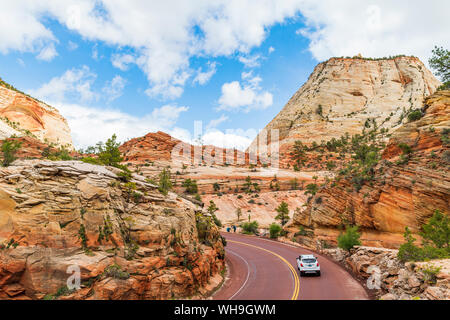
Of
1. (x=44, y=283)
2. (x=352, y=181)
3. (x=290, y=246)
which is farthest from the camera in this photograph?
(x=290, y=246)

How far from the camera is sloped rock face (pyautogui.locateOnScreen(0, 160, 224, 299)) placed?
9.30 meters

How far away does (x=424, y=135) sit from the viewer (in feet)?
67.7

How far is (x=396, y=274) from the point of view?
12438 mm

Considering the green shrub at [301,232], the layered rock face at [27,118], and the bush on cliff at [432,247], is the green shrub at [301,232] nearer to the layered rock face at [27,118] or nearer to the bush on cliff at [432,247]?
the bush on cliff at [432,247]

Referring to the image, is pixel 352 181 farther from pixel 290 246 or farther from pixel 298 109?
pixel 298 109

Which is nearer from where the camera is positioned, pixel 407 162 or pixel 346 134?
pixel 407 162

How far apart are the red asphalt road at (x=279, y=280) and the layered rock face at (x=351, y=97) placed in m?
62.2

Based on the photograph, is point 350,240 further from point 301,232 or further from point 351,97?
point 351,97

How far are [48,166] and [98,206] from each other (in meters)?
3.60

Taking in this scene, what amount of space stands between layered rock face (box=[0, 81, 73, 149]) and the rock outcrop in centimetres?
6563

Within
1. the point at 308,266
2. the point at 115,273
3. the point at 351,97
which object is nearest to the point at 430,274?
the point at 308,266

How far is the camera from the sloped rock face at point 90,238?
9.30 meters

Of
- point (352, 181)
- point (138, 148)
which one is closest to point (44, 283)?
point (352, 181)

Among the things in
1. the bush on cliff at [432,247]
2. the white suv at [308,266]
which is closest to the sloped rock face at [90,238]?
the white suv at [308,266]
